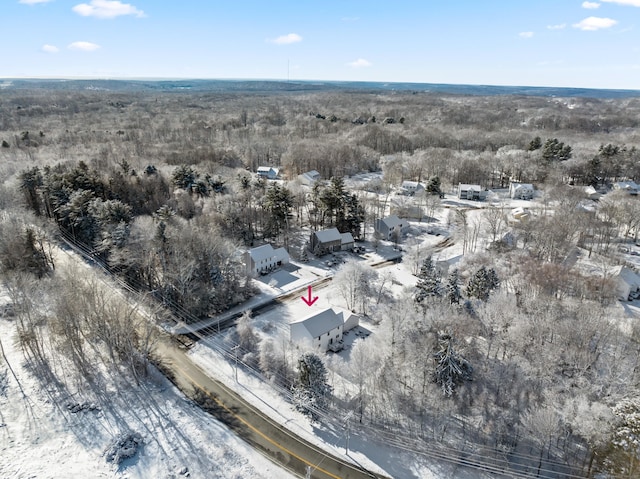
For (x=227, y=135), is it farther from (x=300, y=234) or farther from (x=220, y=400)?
(x=220, y=400)

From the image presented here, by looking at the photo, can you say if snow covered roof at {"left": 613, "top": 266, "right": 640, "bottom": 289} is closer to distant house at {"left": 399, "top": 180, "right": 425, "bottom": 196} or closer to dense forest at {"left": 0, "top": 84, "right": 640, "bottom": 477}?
dense forest at {"left": 0, "top": 84, "right": 640, "bottom": 477}

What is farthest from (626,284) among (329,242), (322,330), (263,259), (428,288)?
(263,259)

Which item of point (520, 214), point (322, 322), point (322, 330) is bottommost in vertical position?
point (322, 330)

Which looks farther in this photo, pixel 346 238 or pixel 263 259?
pixel 346 238

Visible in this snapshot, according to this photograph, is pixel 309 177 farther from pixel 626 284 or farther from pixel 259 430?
pixel 259 430

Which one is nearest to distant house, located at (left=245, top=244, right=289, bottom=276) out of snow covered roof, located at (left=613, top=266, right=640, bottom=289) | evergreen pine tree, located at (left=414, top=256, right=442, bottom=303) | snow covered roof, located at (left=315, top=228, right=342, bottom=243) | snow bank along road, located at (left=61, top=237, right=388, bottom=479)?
snow covered roof, located at (left=315, top=228, right=342, bottom=243)
